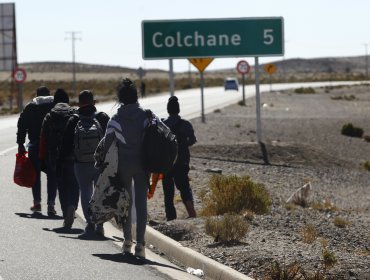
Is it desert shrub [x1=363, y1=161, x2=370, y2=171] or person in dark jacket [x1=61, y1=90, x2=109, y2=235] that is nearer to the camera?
person in dark jacket [x1=61, y1=90, x2=109, y2=235]

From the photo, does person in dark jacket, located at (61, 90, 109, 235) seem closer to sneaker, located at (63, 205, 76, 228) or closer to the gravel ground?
sneaker, located at (63, 205, 76, 228)

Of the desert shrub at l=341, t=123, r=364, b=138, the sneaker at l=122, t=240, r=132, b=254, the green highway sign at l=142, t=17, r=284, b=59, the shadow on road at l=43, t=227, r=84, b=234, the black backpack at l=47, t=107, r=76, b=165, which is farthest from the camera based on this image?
the desert shrub at l=341, t=123, r=364, b=138

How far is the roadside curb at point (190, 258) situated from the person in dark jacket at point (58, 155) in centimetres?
107

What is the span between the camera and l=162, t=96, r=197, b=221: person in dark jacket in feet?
49.9

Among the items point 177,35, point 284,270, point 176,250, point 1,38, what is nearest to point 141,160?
point 176,250

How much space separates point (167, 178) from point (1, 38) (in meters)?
48.4

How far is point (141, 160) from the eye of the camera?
11.6 metres

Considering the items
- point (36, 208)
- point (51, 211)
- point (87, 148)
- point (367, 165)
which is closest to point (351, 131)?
point (367, 165)

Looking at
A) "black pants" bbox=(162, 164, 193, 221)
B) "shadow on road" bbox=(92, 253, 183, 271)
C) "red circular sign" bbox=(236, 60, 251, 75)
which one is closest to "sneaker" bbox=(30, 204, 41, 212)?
"black pants" bbox=(162, 164, 193, 221)

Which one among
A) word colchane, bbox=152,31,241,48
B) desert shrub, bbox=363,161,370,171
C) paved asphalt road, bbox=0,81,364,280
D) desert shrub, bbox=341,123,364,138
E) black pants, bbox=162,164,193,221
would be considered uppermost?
word colchane, bbox=152,31,241,48

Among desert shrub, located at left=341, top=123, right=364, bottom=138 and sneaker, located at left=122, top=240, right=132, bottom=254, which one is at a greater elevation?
sneaker, located at left=122, top=240, right=132, bottom=254

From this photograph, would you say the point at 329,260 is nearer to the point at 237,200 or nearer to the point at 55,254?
the point at 55,254

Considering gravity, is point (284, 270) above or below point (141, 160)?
below

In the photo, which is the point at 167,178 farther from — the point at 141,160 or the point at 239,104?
the point at 239,104
